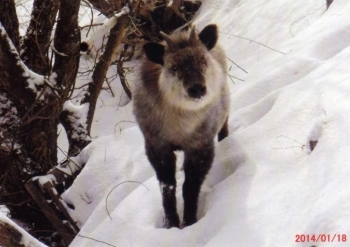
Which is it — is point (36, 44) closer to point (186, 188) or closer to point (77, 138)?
point (77, 138)

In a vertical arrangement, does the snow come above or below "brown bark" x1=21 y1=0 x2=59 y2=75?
below

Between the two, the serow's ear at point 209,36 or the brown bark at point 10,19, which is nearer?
the serow's ear at point 209,36

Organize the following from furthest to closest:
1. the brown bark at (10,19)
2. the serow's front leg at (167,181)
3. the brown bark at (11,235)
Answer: the brown bark at (10,19) < the serow's front leg at (167,181) < the brown bark at (11,235)

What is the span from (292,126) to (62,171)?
231 cm

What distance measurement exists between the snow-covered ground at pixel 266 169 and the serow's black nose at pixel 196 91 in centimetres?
72

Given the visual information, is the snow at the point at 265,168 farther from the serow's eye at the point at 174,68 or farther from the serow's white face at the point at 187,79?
the serow's eye at the point at 174,68

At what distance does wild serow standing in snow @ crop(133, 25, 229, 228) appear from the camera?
124 inches

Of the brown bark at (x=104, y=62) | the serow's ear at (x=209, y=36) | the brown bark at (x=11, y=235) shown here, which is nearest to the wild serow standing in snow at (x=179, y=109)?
the serow's ear at (x=209, y=36)

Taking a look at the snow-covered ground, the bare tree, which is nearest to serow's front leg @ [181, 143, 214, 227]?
the snow-covered ground

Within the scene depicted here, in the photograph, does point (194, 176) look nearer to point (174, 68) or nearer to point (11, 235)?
point (174, 68)

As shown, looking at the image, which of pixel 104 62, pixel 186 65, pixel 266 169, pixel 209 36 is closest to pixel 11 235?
pixel 186 65

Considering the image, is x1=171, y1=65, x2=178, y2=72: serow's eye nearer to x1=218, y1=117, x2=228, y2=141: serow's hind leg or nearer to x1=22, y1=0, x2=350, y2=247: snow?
x1=22, y1=0, x2=350, y2=247: snow

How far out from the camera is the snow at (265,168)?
8.88 feet

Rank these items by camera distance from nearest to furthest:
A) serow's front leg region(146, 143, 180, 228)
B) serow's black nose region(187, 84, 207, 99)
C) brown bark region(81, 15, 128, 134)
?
serow's black nose region(187, 84, 207, 99) → serow's front leg region(146, 143, 180, 228) → brown bark region(81, 15, 128, 134)
